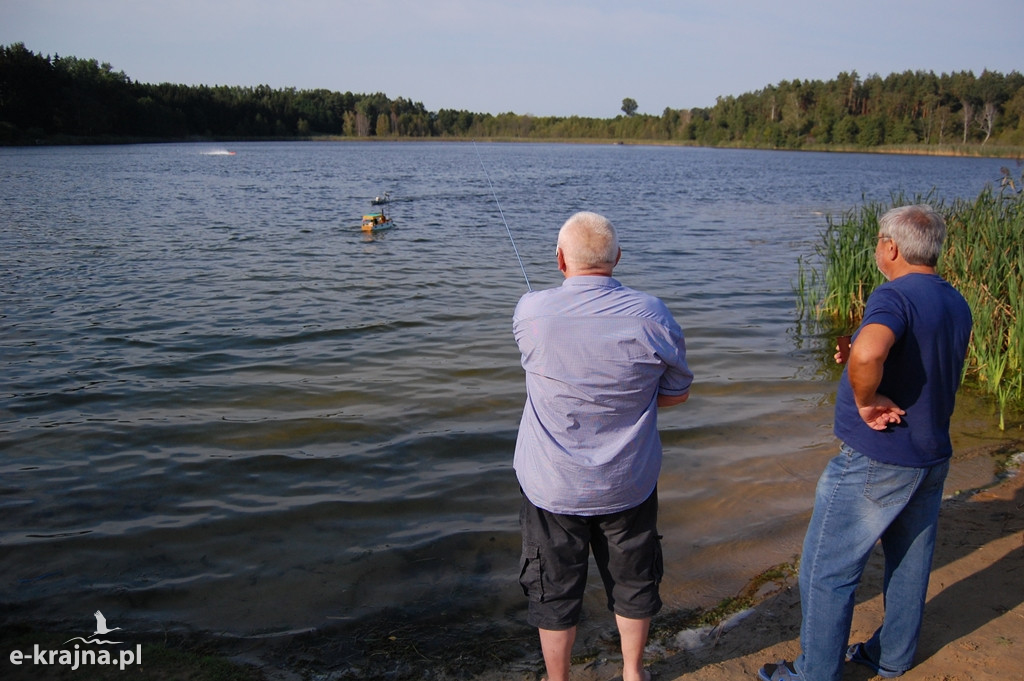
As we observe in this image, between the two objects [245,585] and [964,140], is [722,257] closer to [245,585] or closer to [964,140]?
[245,585]

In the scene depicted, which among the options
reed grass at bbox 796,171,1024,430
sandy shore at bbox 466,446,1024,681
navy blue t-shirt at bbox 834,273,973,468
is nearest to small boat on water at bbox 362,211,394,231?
reed grass at bbox 796,171,1024,430

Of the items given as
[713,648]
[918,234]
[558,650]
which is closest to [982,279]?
[918,234]

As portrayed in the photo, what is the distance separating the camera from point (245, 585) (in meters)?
4.57

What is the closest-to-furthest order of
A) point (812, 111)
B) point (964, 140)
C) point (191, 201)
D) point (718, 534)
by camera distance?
1. point (718, 534)
2. point (191, 201)
3. point (964, 140)
4. point (812, 111)

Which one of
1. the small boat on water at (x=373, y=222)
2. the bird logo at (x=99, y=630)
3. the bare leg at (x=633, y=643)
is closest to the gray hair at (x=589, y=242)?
the bare leg at (x=633, y=643)

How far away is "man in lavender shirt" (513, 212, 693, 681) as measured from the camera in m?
2.70

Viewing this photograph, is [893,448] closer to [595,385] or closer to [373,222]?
[595,385]

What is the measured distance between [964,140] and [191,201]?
9829 cm

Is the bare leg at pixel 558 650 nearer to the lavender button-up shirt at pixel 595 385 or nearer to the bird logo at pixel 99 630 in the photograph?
the lavender button-up shirt at pixel 595 385

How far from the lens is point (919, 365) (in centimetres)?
272

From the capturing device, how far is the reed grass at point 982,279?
6.83m

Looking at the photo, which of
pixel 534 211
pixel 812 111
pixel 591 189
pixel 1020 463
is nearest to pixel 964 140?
pixel 812 111

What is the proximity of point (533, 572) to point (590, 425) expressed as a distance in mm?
642

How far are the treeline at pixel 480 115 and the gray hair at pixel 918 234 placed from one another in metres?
78.0
